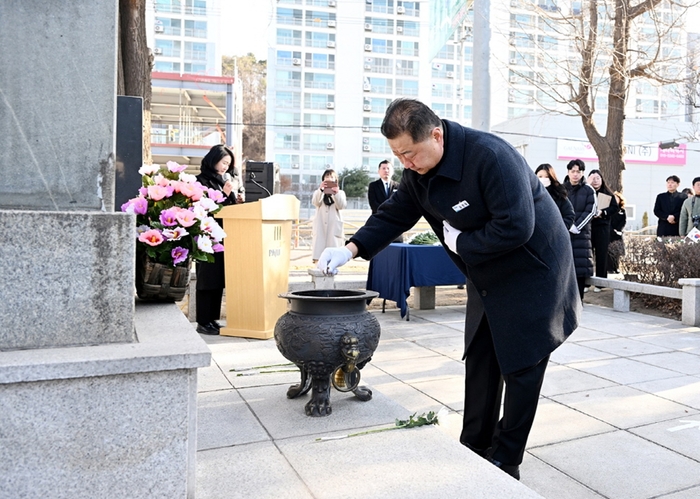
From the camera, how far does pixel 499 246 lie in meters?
2.43

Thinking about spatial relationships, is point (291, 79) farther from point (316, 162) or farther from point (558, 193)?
point (558, 193)

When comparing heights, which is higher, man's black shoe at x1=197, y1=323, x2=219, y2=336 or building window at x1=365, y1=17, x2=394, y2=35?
building window at x1=365, y1=17, x2=394, y2=35

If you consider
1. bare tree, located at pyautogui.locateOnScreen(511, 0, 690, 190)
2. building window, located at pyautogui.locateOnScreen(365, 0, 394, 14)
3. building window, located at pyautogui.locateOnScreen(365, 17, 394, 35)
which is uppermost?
building window, located at pyautogui.locateOnScreen(365, 0, 394, 14)

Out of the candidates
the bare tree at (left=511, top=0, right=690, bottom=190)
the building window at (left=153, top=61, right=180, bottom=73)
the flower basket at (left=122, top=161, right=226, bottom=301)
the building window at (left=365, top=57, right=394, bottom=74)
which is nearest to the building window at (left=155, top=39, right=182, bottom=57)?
the building window at (left=153, top=61, right=180, bottom=73)

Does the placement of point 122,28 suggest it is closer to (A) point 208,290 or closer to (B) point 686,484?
(A) point 208,290

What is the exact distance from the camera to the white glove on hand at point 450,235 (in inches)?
102

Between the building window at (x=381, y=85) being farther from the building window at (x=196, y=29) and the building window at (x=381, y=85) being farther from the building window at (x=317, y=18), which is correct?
the building window at (x=196, y=29)

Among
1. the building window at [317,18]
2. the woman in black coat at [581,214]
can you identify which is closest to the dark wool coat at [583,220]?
the woman in black coat at [581,214]

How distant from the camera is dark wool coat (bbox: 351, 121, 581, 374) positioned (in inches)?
95.7

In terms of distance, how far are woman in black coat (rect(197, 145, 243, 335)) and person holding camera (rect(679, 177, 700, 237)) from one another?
7810 millimetres

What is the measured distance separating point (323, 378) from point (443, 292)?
22.7 feet

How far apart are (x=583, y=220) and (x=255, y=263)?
15.0ft

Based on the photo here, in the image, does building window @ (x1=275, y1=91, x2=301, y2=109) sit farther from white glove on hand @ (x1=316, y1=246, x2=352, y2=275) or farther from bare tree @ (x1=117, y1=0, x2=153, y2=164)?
white glove on hand @ (x1=316, y1=246, x2=352, y2=275)

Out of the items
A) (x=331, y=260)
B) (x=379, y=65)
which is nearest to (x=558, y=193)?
(x=331, y=260)
